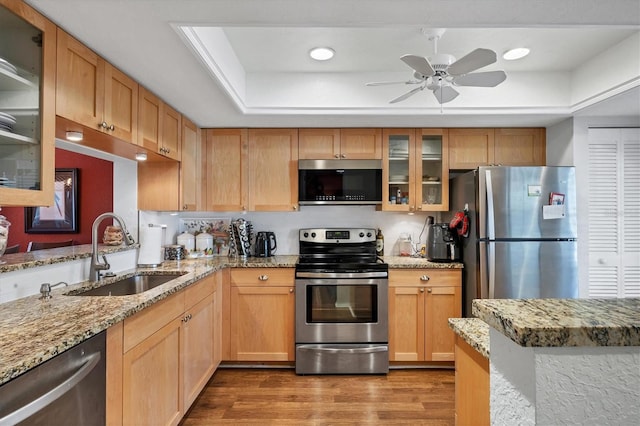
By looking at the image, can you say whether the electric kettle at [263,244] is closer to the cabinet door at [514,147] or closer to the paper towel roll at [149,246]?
the paper towel roll at [149,246]

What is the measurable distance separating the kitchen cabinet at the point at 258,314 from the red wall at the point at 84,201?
44.6 inches

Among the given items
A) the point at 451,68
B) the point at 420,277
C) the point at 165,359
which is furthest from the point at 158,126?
the point at 420,277

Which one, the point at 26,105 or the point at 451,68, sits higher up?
the point at 451,68

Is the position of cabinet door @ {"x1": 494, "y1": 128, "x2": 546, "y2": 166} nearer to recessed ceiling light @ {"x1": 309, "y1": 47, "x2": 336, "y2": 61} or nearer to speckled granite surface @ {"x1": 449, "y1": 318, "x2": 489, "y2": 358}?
recessed ceiling light @ {"x1": 309, "y1": 47, "x2": 336, "y2": 61}

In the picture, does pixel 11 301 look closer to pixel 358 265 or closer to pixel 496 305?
pixel 496 305

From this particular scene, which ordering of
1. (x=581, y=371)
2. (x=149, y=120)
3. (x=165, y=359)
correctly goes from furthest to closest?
(x=149, y=120) < (x=165, y=359) < (x=581, y=371)

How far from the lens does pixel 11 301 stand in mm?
1527

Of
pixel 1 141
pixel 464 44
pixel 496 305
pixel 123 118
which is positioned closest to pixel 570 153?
pixel 464 44

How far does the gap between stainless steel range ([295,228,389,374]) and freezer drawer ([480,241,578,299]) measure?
808 mm

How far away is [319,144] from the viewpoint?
125 inches

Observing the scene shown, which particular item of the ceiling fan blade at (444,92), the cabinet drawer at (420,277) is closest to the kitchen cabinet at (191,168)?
the cabinet drawer at (420,277)

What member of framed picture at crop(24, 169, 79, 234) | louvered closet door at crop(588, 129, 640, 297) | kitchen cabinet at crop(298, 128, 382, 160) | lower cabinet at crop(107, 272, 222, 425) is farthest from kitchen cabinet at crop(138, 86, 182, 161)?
louvered closet door at crop(588, 129, 640, 297)

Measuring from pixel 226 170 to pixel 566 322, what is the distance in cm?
301

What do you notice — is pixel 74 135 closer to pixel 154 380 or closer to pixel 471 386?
pixel 154 380
